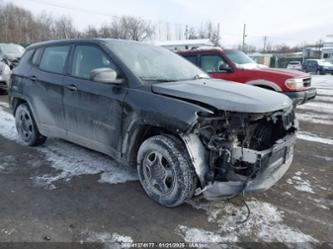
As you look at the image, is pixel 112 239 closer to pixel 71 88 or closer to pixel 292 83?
pixel 71 88

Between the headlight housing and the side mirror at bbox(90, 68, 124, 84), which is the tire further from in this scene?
the headlight housing

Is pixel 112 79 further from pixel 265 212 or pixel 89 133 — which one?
pixel 265 212

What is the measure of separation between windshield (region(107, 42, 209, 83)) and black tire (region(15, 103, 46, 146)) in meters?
2.16

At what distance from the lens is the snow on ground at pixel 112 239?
2.32 meters

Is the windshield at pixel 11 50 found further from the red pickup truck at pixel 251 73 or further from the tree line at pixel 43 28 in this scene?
the tree line at pixel 43 28

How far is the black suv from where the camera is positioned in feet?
8.55

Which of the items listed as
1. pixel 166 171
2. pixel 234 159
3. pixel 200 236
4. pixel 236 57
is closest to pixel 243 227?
pixel 200 236

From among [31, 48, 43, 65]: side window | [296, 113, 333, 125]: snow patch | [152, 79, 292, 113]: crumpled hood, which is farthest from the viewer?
[296, 113, 333, 125]: snow patch

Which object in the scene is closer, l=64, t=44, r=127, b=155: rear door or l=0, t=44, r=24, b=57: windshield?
l=64, t=44, r=127, b=155: rear door

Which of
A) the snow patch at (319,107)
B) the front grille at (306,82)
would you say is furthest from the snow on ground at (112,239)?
the snow patch at (319,107)

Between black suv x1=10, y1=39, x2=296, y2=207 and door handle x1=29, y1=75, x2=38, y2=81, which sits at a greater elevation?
door handle x1=29, y1=75, x2=38, y2=81

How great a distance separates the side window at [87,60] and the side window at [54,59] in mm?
285

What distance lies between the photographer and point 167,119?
2.63 m

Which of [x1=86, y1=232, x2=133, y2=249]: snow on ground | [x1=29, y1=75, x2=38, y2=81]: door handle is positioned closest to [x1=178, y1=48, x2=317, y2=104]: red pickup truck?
[x1=29, y1=75, x2=38, y2=81]: door handle
